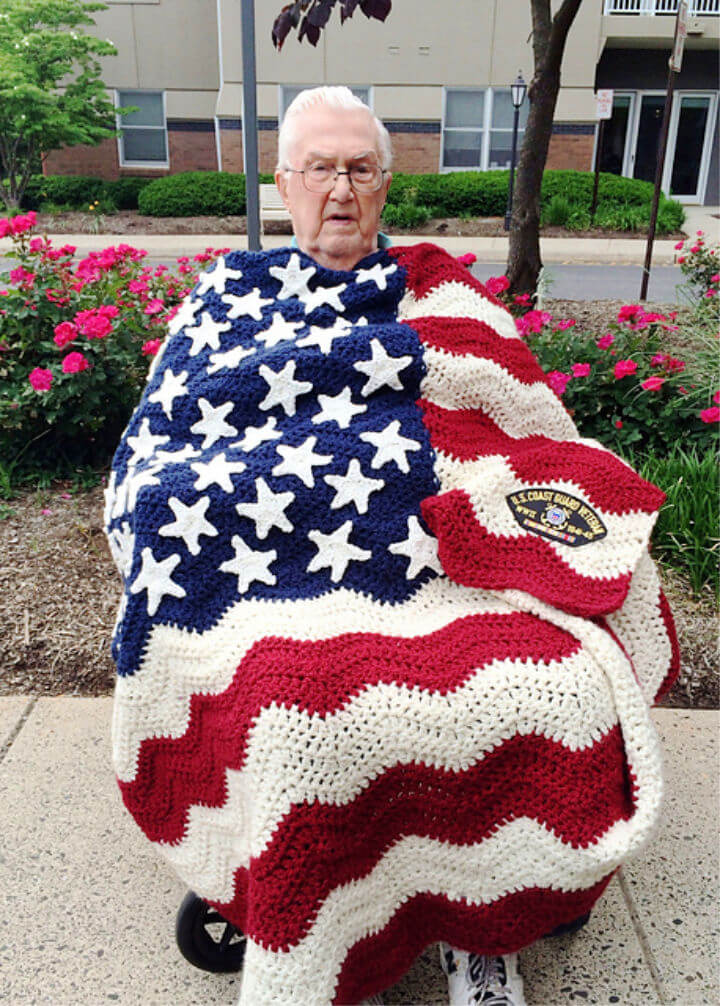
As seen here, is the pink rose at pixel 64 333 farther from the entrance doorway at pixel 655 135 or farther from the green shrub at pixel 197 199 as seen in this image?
the entrance doorway at pixel 655 135

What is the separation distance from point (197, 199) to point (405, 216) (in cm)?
393

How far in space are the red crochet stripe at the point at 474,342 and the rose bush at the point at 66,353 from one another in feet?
5.95

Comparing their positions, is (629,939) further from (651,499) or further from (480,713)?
(651,499)

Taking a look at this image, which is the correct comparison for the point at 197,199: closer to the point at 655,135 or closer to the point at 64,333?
the point at 655,135

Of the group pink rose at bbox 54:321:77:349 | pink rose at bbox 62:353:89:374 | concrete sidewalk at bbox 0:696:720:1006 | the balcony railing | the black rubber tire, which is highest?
the balcony railing

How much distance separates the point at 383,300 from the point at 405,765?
3.28 feet

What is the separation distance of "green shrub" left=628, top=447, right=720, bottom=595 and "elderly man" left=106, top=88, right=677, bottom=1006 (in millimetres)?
1286

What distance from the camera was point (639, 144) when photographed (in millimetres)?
18625

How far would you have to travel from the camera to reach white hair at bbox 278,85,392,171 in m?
1.98

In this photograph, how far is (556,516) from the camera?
5.33ft

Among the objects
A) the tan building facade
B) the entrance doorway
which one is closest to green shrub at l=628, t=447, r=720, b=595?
the tan building facade

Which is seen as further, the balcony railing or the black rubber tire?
the balcony railing

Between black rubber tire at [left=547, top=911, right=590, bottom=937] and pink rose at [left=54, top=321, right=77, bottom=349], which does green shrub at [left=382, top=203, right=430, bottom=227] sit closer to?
pink rose at [left=54, top=321, right=77, bottom=349]

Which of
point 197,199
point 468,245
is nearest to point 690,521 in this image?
point 468,245
